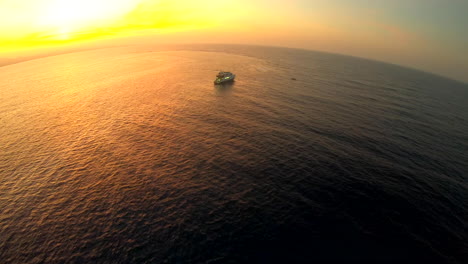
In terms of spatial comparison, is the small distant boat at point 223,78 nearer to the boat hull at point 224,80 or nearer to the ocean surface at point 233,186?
the boat hull at point 224,80

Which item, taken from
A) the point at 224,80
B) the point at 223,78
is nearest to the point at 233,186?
the point at 224,80

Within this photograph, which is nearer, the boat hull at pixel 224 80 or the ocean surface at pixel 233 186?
the ocean surface at pixel 233 186

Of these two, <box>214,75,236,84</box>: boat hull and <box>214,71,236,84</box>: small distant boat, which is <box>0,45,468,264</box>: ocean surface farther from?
<box>214,71,236,84</box>: small distant boat

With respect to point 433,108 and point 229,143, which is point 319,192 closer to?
point 229,143

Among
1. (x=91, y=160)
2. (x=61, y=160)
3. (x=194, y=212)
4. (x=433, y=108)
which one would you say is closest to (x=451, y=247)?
(x=194, y=212)

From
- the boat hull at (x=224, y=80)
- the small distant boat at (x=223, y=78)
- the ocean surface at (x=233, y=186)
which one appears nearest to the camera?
the ocean surface at (x=233, y=186)

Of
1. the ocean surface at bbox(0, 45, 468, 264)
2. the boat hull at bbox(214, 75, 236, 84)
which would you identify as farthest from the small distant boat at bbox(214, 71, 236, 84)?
the ocean surface at bbox(0, 45, 468, 264)

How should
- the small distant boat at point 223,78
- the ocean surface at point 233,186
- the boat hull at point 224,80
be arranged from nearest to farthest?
the ocean surface at point 233,186
the boat hull at point 224,80
the small distant boat at point 223,78

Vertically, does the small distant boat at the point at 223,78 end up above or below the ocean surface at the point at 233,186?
above

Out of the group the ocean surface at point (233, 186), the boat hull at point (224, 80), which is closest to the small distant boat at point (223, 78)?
the boat hull at point (224, 80)
